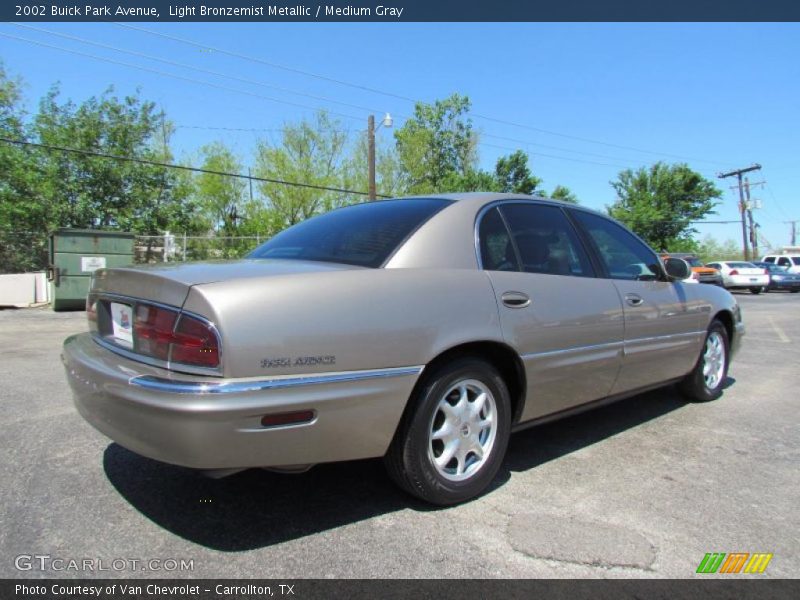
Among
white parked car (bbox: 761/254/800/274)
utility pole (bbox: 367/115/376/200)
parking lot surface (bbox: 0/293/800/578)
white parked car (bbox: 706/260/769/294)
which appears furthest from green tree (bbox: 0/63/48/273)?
white parked car (bbox: 761/254/800/274)

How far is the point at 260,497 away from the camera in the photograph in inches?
109

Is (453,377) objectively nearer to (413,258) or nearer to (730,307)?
(413,258)

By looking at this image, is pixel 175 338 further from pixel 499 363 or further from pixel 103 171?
pixel 103 171

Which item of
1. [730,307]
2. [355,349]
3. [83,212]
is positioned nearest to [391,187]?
[83,212]

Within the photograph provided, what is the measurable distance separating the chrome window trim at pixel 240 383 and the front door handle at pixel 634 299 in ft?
7.03

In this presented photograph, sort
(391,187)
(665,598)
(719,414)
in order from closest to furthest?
(665,598)
(719,414)
(391,187)

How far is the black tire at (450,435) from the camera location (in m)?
2.54

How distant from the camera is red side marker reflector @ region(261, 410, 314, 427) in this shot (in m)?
2.11

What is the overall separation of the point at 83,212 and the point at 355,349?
24113 millimetres

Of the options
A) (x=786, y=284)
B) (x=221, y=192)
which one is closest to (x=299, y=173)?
(x=221, y=192)

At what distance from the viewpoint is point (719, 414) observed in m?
4.45

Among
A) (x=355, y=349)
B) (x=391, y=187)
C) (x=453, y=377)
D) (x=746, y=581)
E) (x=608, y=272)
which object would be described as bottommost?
(x=746, y=581)

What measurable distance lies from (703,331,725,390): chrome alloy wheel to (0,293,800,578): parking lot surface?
0.77 metres

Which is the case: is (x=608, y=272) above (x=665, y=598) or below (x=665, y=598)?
above
